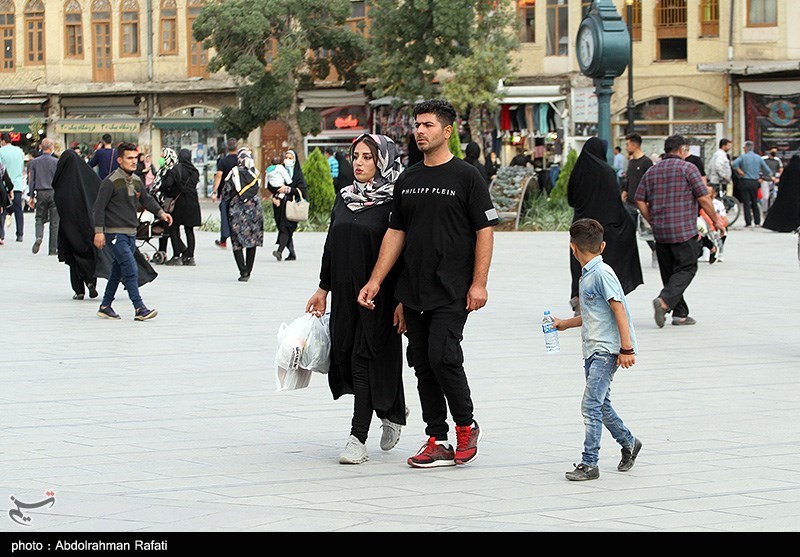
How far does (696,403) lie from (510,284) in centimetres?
856

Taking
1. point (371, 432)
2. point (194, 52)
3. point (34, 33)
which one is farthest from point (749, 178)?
point (34, 33)

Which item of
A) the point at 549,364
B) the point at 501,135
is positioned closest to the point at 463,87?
the point at 501,135

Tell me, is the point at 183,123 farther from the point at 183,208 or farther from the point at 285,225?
the point at 183,208

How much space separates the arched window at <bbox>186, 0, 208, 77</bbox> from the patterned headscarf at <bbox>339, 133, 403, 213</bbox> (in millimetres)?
42716

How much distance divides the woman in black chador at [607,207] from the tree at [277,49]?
29526mm

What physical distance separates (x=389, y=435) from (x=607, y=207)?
5.88 meters

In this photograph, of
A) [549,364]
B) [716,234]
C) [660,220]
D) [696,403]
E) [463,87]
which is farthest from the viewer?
[463,87]

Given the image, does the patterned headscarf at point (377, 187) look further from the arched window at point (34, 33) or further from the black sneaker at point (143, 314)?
the arched window at point (34, 33)

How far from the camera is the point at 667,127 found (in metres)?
41.2

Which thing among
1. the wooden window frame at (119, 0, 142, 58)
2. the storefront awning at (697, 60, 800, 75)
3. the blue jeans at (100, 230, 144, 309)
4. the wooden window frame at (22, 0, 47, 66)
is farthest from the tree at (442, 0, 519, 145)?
the blue jeans at (100, 230, 144, 309)

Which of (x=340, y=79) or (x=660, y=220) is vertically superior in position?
(x=340, y=79)

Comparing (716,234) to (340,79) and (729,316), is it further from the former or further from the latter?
(340,79)

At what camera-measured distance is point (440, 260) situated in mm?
7098

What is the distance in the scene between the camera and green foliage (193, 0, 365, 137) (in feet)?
139
